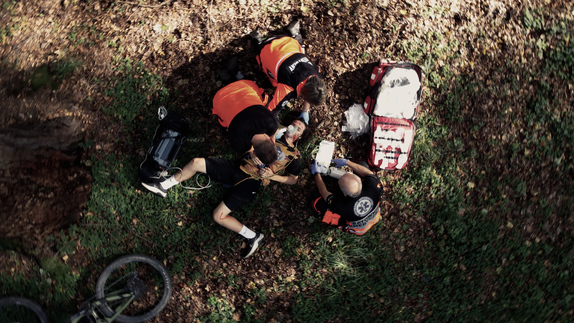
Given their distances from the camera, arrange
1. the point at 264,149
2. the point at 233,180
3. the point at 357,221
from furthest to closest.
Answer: the point at 233,180, the point at 357,221, the point at 264,149

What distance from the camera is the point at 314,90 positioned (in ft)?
15.9

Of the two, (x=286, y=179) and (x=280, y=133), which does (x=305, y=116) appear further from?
(x=286, y=179)

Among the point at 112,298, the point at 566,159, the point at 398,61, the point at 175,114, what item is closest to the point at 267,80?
the point at 175,114

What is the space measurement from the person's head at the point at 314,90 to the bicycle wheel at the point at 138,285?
150 inches

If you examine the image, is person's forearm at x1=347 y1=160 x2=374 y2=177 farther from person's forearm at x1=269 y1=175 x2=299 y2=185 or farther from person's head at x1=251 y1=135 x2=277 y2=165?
person's head at x1=251 y1=135 x2=277 y2=165

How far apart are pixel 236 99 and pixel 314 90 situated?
3.92 ft

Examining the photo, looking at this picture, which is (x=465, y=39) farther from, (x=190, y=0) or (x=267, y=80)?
(x=190, y=0)

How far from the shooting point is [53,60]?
5.73 m

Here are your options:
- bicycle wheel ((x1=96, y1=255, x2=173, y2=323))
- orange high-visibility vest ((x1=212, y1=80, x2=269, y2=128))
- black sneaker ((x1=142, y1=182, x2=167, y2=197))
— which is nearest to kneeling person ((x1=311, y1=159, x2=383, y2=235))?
orange high-visibility vest ((x1=212, y1=80, x2=269, y2=128))

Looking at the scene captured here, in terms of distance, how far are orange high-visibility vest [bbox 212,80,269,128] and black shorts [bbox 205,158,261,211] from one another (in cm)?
65

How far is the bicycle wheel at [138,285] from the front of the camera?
5688mm

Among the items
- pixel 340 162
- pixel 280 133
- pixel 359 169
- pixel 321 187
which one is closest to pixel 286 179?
pixel 321 187

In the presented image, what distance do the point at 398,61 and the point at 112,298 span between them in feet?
20.7

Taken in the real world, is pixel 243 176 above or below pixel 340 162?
below
